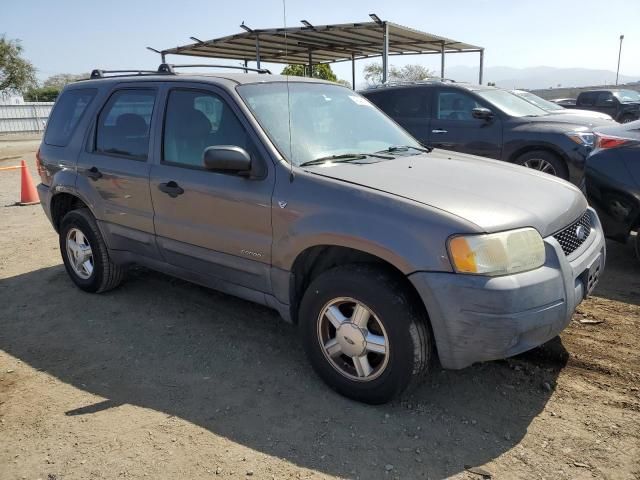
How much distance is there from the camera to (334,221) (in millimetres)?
2881

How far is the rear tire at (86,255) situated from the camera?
15.1ft

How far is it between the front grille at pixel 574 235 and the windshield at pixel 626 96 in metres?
19.7

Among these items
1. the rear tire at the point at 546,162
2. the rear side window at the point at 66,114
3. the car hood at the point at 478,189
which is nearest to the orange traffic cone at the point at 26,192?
the rear side window at the point at 66,114

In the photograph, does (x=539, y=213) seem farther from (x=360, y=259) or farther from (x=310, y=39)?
(x=310, y=39)

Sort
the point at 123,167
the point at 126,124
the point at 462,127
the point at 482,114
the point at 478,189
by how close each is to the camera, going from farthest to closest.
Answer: the point at 462,127 → the point at 482,114 → the point at 126,124 → the point at 123,167 → the point at 478,189

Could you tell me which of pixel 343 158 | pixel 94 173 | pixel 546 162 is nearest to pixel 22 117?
pixel 94 173

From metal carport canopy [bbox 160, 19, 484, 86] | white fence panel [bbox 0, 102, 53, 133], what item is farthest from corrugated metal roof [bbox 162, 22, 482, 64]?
white fence panel [bbox 0, 102, 53, 133]

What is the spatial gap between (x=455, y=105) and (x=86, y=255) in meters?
5.77

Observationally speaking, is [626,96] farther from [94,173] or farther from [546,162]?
[94,173]

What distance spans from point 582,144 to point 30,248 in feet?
23.7

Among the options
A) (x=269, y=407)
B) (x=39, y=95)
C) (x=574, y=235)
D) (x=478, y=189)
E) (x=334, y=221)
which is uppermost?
(x=39, y=95)

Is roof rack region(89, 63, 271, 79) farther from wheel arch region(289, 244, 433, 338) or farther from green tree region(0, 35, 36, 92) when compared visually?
green tree region(0, 35, 36, 92)

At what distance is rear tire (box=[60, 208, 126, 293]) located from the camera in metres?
4.61

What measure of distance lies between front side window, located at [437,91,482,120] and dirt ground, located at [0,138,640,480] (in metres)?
4.24
